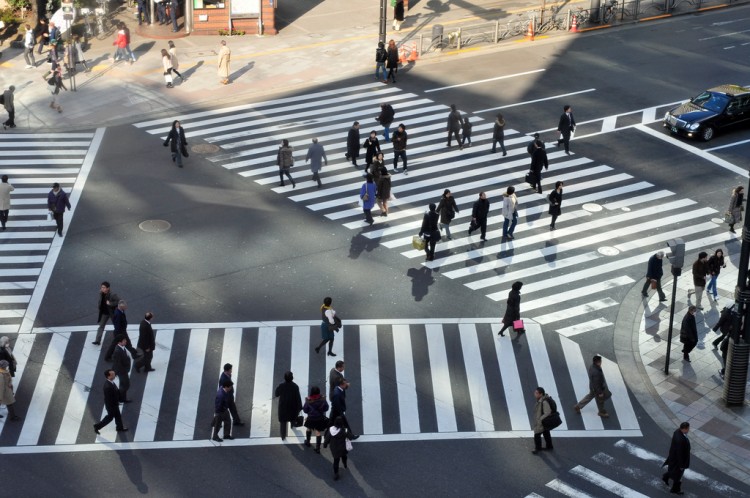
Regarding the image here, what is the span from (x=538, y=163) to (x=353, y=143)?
5816 millimetres

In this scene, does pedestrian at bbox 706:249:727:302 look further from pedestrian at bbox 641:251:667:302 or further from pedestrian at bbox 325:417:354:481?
pedestrian at bbox 325:417:354:481

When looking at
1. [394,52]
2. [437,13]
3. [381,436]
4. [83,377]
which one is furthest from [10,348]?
[437,13]

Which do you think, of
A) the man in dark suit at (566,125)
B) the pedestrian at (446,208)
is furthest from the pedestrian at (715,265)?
the man in dark suit at (566,125)

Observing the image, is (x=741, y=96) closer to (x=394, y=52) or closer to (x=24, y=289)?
(x=394, y=52)

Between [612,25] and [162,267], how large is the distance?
94.4ft

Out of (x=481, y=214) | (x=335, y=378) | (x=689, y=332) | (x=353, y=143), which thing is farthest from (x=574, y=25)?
(x=335, y=378)

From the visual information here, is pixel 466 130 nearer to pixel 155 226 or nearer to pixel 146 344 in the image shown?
pixel 155 226

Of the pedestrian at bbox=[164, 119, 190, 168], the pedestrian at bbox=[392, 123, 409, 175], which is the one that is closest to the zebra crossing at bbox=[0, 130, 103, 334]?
the pedestrian at bbox=[164, 119, 190, 168]

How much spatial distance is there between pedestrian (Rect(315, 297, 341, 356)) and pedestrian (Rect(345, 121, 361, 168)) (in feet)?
36.6

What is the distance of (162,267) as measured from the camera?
2772 centimetres

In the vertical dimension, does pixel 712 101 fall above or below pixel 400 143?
above

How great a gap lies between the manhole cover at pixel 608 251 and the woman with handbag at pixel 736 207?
11.3ft

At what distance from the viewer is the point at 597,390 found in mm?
21781

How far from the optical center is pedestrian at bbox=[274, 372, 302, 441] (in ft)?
67.9
